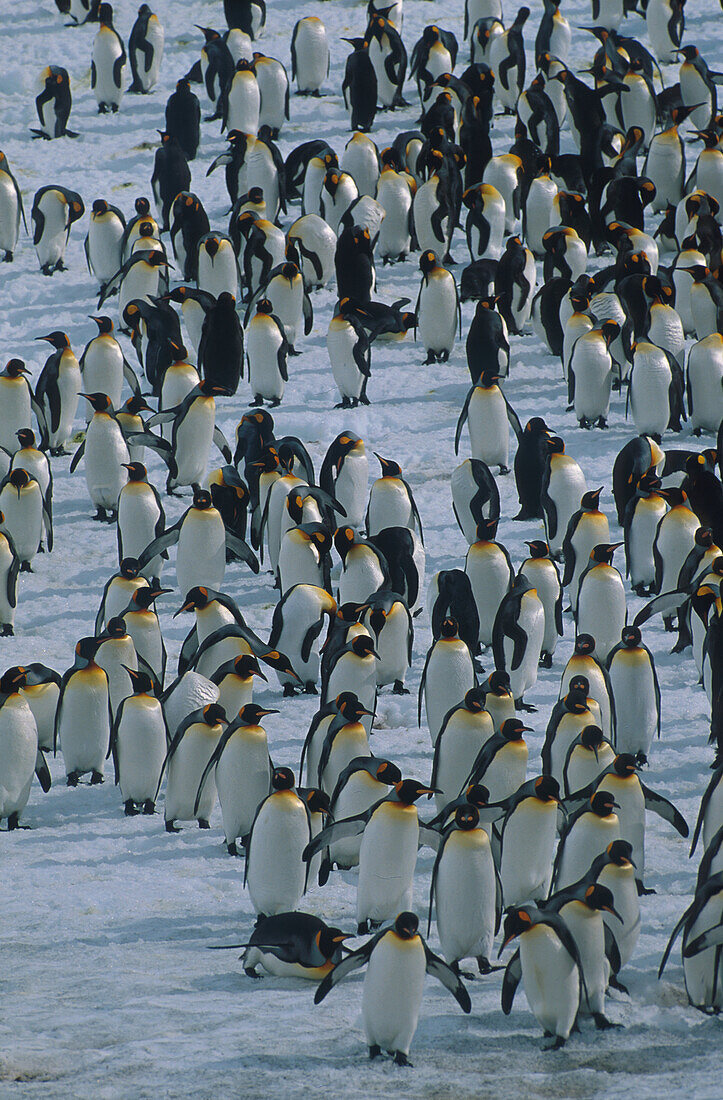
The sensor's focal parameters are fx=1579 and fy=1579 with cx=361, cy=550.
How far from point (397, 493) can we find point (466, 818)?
4013 mm

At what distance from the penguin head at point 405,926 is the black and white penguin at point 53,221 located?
32.8ft

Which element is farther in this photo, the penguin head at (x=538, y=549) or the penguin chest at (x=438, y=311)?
the penguin chest at (x=438, y=311)

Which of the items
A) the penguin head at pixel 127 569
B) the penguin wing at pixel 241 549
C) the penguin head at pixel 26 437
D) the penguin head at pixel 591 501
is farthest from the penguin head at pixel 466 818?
the penguin head at pixel 26 437

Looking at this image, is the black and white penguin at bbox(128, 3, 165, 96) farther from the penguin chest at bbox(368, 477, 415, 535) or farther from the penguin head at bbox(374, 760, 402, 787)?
the penguin head at bbox(374, 760, 402, 787)

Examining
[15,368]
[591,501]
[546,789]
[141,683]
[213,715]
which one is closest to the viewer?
[546,789]

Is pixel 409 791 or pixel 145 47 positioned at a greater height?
pixel 145 47

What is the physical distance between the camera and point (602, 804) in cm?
593

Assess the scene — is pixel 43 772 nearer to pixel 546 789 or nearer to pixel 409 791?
pixel 409 791

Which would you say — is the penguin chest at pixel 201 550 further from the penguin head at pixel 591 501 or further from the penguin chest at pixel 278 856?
the penguin chest at pixel 278 856

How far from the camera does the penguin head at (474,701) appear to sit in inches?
273

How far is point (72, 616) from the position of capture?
9.38 m

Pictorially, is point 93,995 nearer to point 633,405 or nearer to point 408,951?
point 408,951

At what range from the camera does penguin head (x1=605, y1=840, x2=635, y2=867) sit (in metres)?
5.68

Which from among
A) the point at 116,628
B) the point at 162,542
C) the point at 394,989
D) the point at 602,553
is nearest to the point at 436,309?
the point at 162,542
